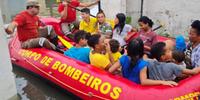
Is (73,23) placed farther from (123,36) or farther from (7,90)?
(7,90)

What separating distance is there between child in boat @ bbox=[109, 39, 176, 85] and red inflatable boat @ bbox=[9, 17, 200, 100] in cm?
8

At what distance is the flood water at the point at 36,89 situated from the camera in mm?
4703

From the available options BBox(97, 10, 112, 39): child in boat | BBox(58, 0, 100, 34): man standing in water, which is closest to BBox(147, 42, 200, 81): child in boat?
BBox(97, 10, 112, 39): child in boat

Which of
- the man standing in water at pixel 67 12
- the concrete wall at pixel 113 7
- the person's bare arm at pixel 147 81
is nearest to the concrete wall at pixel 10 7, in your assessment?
the man standing in water at pixel 67 12

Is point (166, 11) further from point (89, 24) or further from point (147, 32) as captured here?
point (147, 32)

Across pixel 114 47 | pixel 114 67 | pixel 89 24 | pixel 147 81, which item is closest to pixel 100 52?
pixel 114 47

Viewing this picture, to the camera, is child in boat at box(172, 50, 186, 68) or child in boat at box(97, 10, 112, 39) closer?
child in boat at box(172, 50, 186, 68)

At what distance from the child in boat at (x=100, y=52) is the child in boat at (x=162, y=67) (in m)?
0.63

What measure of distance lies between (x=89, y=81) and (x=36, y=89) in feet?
4.73

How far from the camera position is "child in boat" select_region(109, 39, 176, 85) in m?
3.38

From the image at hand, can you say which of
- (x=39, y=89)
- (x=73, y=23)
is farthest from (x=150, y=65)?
(x=73, y=23)

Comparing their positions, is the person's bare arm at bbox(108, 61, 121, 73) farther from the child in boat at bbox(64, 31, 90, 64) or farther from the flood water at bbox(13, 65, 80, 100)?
the flood water at bbox(13, 65, 80, 100)

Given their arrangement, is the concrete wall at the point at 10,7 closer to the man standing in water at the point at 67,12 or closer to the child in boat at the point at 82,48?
the man standing in water at the point at 67,12

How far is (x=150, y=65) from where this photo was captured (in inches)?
139
